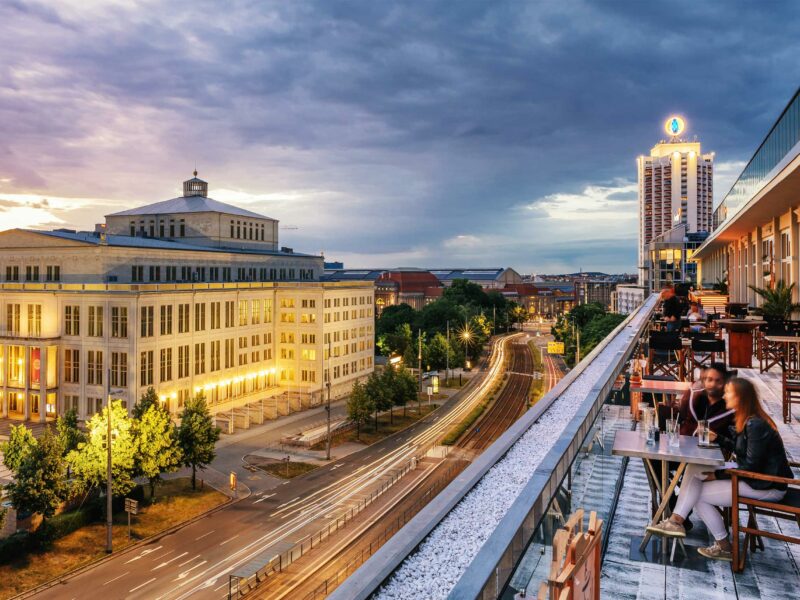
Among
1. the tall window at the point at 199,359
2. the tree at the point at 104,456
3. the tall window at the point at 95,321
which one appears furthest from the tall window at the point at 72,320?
the tree at the point at 104,456

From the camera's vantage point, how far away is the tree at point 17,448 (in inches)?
1187

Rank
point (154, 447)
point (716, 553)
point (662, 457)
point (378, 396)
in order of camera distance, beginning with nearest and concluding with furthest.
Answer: point (716, 553) → point (662, 457) → point (154, 447) → point (378, 396)

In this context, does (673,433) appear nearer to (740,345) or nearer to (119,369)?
(740,345)

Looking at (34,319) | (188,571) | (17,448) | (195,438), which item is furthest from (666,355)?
(34,319)

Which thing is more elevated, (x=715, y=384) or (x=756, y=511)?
(x=715, y=384)

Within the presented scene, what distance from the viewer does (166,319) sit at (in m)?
51.6

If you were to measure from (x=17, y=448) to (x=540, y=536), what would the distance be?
115ft

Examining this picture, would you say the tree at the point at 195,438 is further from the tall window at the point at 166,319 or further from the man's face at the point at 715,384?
the man's face at the point at 715,384

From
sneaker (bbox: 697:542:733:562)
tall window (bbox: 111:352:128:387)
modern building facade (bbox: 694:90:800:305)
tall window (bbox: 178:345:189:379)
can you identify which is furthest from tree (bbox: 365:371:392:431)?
sneaker (bbox: 697:542:733:562)

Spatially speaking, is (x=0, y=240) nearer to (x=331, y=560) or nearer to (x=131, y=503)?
(x=131, y=503)

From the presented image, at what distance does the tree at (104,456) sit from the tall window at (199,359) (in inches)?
878

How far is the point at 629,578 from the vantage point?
574 centimetres

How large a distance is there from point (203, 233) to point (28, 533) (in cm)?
5097

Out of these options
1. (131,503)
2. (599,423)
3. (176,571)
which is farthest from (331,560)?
(599,423)
